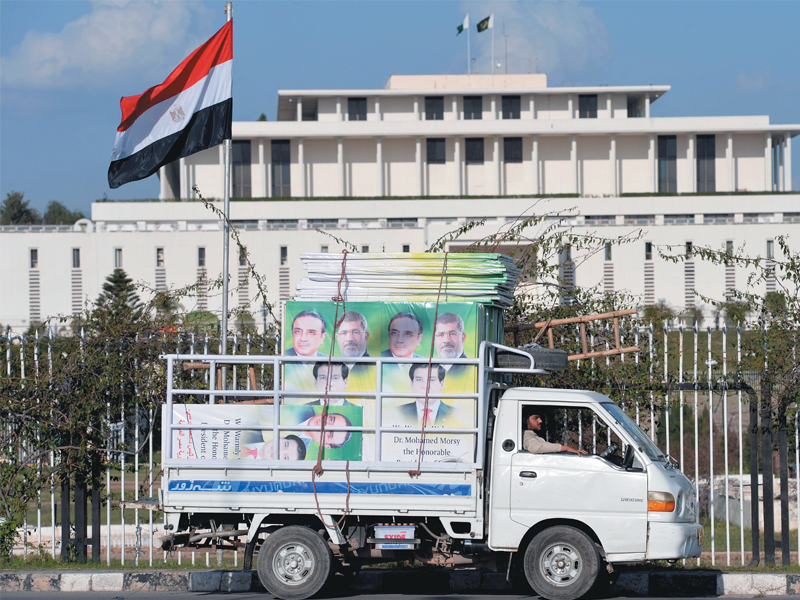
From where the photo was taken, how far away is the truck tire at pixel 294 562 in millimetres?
8008

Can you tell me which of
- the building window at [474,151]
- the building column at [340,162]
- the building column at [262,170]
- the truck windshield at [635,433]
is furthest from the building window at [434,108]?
the truck windshield at [635,433]

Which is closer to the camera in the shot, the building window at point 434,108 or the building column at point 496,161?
the building column at point 496,161

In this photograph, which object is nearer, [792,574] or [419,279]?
[419,279]

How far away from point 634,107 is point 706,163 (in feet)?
31.1

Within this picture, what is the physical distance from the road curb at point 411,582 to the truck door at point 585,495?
54.6 inches

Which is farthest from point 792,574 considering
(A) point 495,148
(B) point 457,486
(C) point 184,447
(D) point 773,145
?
(D) point 773,145

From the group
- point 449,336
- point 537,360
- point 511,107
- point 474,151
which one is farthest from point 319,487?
point 511,107

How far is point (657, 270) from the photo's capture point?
239 feet

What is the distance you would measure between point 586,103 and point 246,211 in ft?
110

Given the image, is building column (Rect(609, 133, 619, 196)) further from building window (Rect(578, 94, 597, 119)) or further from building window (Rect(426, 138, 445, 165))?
building window (Rect(426, 138, 445, 165))

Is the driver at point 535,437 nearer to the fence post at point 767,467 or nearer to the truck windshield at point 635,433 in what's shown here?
the truck windshield at point 635,433

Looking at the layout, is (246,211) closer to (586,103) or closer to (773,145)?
(586,103)

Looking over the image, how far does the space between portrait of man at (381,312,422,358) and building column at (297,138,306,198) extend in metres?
76.5

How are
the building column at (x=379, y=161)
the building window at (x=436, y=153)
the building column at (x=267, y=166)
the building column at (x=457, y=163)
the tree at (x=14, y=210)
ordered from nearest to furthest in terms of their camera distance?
the building column at (x=457, y=163), the building column at (x=379, y=161), the building column at (x=267, y=166), the building window at (x=436, y=153), the tree at (x=14, y=210)
